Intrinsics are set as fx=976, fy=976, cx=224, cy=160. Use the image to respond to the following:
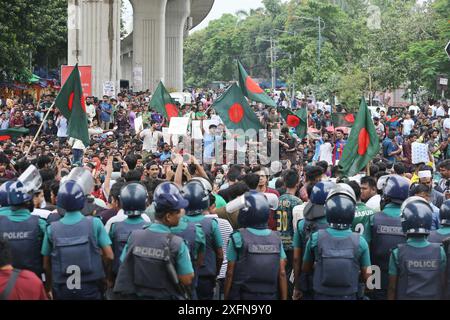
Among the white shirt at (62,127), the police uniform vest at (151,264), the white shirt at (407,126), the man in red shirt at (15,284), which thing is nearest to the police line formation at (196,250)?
the police uniform vest at (151,264)

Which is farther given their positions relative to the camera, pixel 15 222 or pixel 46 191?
pixel 46 191

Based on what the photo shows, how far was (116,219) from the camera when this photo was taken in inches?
361

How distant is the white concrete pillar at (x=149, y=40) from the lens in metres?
50.5

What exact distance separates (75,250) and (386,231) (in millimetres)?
2986

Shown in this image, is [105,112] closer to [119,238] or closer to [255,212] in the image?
[119,238]

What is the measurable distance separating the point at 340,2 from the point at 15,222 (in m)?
105

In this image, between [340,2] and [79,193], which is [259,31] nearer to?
[340,2]

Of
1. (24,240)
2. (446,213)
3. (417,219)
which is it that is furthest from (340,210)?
(24,240)

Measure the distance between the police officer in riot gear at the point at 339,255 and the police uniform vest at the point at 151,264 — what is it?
1.33 meters

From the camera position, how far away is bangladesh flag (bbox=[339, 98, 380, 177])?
1388cm

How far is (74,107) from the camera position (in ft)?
50.8

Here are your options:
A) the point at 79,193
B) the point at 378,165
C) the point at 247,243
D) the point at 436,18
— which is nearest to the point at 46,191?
the point at 79,193
